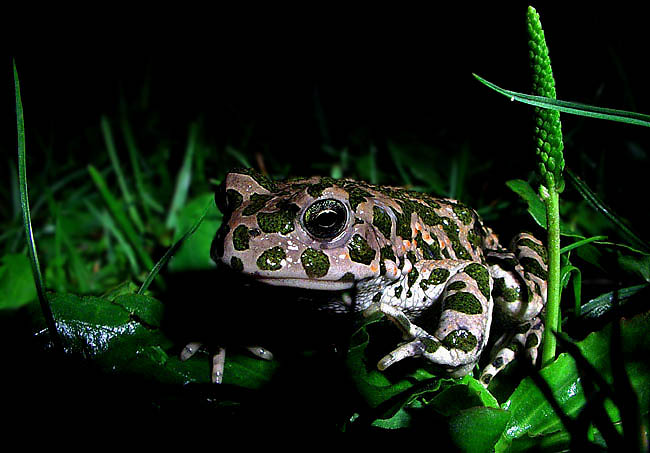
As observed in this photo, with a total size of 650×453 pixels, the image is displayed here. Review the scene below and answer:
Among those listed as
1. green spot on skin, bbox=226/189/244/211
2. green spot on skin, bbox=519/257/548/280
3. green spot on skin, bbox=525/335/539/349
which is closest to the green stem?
green spot on skin, bbox=525/335/539/349

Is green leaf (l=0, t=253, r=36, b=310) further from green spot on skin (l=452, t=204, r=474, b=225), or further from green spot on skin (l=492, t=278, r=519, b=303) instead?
green spot on skin (l=492, t=278, r=519, b=303)

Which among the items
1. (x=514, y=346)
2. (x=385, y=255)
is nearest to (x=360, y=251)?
(x=385, y=255)

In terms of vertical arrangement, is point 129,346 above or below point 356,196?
below

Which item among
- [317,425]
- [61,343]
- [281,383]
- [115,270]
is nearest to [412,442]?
[317,425]

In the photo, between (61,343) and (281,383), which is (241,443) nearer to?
(281,383)

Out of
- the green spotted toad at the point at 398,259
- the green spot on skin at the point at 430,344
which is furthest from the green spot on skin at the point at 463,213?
the green spot on skin at the point at 430,344

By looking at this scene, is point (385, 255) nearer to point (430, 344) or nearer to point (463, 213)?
point (430, 344)
